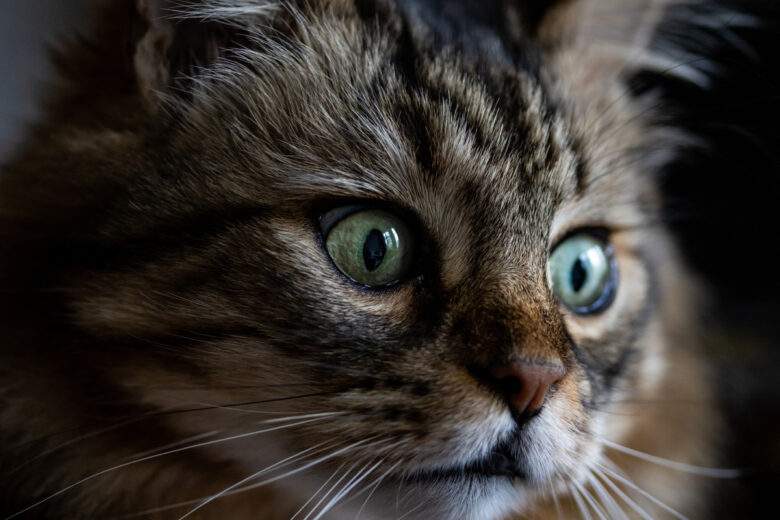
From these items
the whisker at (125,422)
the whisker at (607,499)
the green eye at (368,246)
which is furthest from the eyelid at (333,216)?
the whisker at (607,499)

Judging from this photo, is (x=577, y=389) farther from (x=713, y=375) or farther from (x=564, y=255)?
(x=713, y=375)

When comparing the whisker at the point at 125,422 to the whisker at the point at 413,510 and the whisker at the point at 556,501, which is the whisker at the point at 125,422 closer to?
the whisker at the point at 413,510

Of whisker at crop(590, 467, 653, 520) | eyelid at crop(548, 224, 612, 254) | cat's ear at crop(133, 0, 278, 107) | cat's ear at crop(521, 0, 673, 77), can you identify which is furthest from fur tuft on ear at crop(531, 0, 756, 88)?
whisker at crop(590, 467, 653, 520)

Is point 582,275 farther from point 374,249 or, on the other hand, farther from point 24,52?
point 24,52

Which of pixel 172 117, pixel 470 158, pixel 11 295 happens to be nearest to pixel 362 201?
pixel 470 158

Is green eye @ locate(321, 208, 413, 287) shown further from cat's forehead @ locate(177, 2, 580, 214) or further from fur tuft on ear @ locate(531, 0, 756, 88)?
fur tuft on ear @ locate(531, 0, 756, 88)

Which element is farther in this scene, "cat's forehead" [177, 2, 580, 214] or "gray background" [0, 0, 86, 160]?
"gray background" [0, 0, 86, 160]
